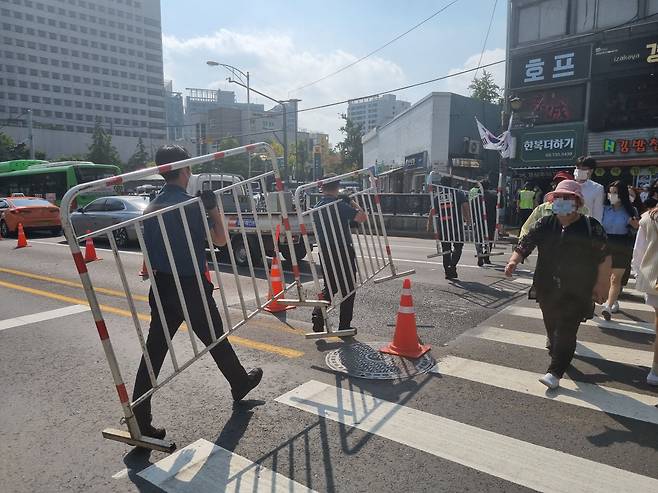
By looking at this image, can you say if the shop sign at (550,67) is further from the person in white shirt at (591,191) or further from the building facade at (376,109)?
the building facade at (376,109)

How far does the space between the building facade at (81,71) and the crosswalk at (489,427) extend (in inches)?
4109

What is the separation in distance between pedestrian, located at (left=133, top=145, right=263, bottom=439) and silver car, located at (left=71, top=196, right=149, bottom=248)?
11.0 m

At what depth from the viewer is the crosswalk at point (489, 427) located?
9.73ft

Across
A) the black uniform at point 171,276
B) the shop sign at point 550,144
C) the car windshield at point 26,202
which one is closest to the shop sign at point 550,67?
the shop sign at point 550,144

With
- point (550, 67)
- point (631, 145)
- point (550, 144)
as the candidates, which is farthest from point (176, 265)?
point (550, 67)

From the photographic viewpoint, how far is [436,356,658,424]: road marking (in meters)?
3.85

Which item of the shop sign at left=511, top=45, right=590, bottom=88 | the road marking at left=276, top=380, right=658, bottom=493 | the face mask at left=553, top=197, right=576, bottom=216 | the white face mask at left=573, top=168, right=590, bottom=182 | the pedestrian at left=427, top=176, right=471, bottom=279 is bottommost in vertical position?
the road marking at left=276, top=380, right=658, bottom=493

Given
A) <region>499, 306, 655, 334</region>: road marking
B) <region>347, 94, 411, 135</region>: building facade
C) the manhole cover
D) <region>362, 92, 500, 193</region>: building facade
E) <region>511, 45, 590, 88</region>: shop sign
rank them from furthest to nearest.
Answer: <region>347, 94, 411, 135</region>: building facade < <region>362, 92, 500, 193</region>: building facade < <region>511, 45, 590, 88</region>: shop sign < <region>499, 306, 655, 334</region>: road marking < the manhole cover

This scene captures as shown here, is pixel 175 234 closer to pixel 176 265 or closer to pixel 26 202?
pixel 176 265

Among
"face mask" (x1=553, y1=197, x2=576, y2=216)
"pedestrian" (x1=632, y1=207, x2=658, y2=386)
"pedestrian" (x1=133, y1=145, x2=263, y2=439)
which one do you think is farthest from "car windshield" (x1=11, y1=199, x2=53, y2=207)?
"pedestrian" (x1=632, y1=207, x2=658, y2=386)

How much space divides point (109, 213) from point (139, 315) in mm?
9201

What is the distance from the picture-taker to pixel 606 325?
6.15m

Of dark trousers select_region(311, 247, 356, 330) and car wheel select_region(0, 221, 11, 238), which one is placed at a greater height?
dark trousers select_region(311, 247, 356, 330)

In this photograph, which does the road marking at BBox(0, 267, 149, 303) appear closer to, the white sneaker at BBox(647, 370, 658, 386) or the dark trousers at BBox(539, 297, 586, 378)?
the dark trousers at BBox(539, 297, 586, 378)
